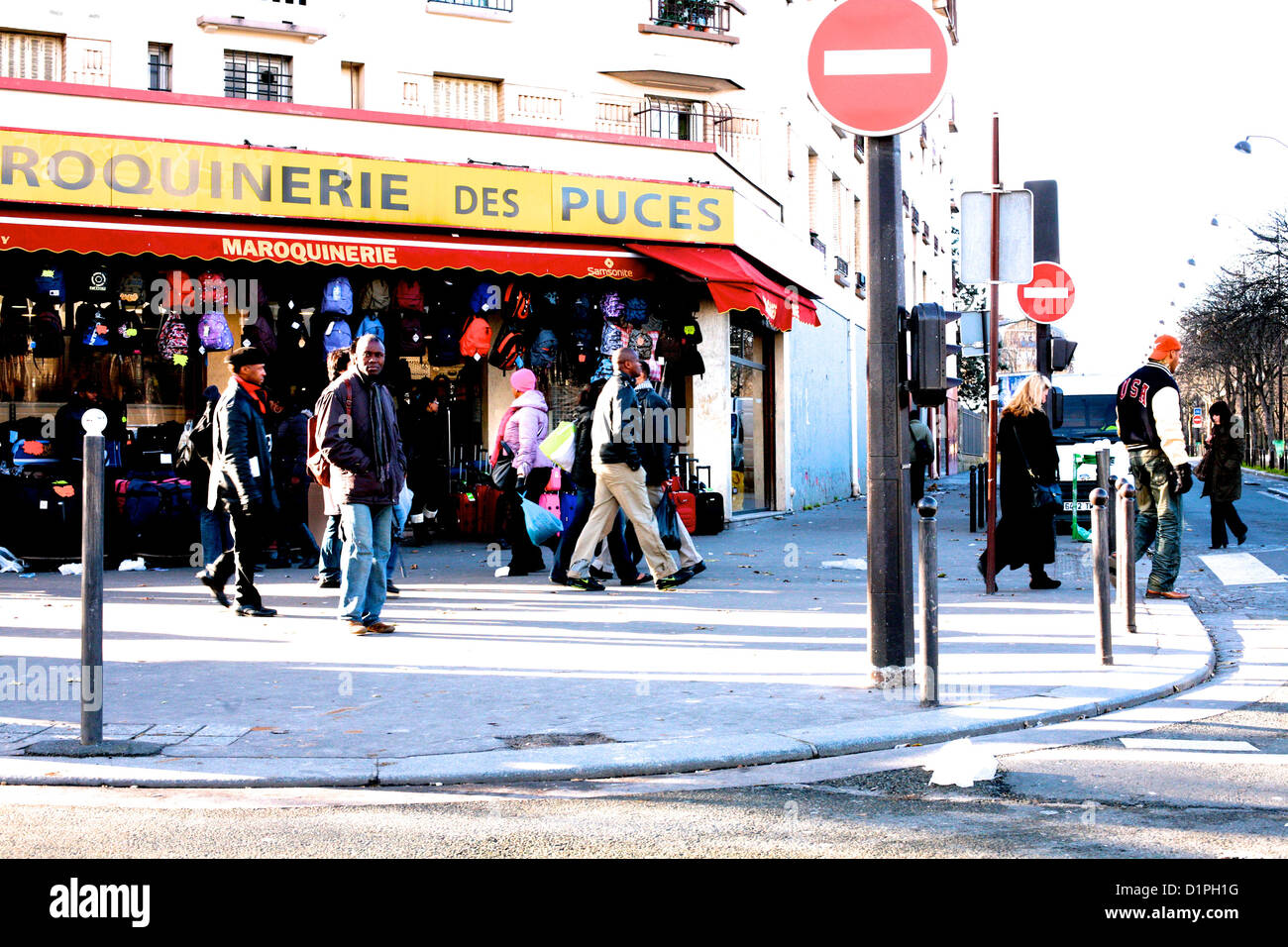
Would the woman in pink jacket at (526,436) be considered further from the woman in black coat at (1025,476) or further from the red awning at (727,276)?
the red awning at (727,276)

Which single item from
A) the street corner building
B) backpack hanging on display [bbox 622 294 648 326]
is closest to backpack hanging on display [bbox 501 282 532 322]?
the street corner building

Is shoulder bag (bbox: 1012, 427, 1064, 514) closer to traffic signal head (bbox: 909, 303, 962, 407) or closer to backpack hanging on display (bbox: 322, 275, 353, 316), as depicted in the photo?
traffic signal head (bbox: 909, 303, 962, 407)

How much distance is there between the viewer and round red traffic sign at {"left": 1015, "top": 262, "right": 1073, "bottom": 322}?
1250 centimetres

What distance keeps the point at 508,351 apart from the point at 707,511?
322 centimetres

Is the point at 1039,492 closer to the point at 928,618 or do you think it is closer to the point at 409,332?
the point at 928,618

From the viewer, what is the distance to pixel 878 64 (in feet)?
23.6

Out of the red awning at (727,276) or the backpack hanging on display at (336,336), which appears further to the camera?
the red awning at (727,276)

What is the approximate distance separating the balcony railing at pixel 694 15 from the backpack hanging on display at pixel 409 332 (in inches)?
299

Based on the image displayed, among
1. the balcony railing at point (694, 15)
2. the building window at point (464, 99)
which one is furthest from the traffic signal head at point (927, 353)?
the balcony railing at point (694, 15)

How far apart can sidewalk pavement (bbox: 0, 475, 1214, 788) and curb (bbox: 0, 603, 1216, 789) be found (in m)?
0.01

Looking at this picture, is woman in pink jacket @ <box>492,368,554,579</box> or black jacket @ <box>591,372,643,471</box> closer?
black jacket @ <box>591,372,643,471</box>

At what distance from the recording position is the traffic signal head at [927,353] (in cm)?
703
